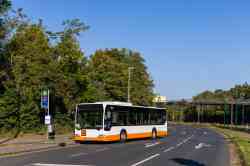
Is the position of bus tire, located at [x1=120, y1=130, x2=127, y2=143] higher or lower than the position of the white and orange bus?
lower

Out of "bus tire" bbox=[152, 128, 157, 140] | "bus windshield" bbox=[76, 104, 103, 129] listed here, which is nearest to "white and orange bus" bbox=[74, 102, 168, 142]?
"bus windshield" bbox=[76, 104, 103, 129]

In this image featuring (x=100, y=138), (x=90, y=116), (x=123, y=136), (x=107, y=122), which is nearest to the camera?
(x=100, y=138)

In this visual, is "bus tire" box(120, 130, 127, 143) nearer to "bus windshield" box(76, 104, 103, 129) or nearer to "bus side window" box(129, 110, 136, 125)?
"bus side window" box(129, 110, 136, 125)

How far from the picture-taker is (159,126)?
137 ft

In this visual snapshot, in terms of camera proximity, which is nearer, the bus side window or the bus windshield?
the bus windshield

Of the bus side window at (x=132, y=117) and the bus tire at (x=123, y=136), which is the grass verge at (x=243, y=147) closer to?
the bus side window at (x=132, y=117)

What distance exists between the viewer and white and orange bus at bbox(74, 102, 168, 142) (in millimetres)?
31312

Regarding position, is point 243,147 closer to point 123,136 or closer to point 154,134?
point 123,136

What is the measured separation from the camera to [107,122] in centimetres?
3139

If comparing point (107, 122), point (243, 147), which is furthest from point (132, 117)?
point (243, 147)

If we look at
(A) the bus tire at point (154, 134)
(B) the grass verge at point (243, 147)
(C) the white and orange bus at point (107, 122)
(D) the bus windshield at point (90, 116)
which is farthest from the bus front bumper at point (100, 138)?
(A) the bus tire at point (154, 134)

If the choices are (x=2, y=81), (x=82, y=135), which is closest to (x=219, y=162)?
(x=82, y=135)

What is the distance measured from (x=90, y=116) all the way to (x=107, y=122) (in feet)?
4.18

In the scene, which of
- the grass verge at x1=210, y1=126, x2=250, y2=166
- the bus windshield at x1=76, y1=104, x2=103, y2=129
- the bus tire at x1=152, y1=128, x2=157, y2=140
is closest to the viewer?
the grass verge at x1=210, y1=126, x2=250, y2=166
